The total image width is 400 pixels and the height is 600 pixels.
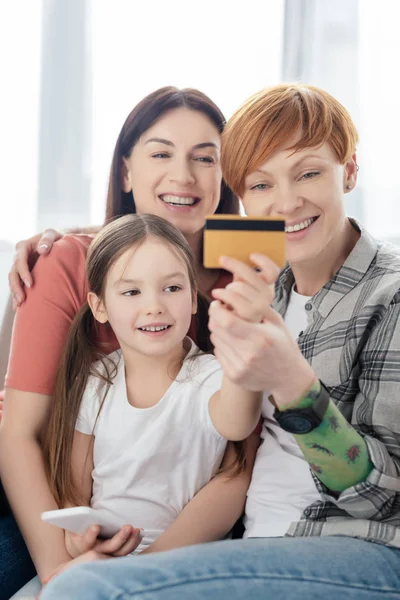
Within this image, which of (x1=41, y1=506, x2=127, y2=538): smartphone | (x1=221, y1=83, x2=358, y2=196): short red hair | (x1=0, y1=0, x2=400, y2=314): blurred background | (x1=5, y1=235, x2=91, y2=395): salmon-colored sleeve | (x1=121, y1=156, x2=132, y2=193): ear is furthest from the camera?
(x1=0, y1=0, x2=400, y2=314): blurred background

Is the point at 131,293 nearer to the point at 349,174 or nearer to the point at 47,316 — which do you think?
the point at 47,316

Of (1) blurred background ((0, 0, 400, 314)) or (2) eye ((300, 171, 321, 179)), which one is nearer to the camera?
(2) eye ((300, 171, 321, 179))

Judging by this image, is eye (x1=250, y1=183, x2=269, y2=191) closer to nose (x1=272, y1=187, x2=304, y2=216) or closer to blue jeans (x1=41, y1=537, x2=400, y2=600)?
nose (x1=272, y1=187, x2=304, y2=216)

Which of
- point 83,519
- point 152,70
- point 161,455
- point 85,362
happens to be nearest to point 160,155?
point 85,362

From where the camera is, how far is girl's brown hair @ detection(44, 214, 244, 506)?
4.56 ft

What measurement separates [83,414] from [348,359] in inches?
20.2

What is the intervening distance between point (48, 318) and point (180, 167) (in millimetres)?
425

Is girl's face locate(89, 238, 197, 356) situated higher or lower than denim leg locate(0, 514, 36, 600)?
higher

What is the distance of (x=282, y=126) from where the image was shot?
1241 mm

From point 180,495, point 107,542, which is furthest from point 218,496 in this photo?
point 107,542

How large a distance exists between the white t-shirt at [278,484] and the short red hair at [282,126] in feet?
0.88

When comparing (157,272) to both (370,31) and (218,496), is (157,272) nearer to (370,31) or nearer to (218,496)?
(218,496)

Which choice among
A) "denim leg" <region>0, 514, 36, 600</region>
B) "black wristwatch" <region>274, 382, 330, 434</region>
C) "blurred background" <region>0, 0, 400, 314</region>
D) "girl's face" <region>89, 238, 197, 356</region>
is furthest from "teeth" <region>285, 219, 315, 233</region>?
"blurred background" <region>0, 0, 400, 314</region>

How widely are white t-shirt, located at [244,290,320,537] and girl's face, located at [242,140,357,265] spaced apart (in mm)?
138
